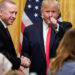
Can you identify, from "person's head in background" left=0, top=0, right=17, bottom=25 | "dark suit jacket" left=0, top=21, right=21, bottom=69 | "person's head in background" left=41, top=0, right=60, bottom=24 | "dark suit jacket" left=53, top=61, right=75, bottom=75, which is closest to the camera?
"dark suit jacket" left=53, top=61, right=75, bottom=75

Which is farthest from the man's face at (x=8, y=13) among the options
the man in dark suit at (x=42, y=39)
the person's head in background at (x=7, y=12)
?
the man in dark suit at (x=42, y=39)

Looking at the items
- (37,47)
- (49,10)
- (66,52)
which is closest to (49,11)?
(49,10)

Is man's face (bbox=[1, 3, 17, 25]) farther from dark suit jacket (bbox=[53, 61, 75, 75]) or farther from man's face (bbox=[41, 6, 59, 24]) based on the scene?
dark suit jacket (bbox=[53, 61, 75, 75])

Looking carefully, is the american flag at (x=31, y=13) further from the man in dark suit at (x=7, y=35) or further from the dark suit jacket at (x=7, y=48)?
the dark suit jacket at (x=7, y=48)

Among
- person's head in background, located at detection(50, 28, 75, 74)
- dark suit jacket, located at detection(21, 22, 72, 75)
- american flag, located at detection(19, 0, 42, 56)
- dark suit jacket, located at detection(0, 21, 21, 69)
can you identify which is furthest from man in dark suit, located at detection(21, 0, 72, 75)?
american flag, located at detection(19, 0, 42, 56)

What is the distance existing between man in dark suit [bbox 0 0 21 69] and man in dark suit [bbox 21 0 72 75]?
18cm

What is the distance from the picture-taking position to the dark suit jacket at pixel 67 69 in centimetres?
176

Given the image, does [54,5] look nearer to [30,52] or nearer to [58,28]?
[58,28]

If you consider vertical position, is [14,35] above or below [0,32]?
below

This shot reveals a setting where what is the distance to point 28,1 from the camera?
4273mm

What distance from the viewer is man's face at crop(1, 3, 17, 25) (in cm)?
288

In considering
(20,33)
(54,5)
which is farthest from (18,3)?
(54,5)

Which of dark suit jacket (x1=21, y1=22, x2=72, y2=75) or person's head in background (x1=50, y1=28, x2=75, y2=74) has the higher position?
person's head in background (x1=50, y1=28, x2=75, y2=74)

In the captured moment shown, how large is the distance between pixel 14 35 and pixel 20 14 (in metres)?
0.37
